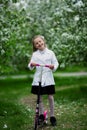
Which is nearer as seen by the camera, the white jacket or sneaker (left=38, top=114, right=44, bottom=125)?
the white jacket

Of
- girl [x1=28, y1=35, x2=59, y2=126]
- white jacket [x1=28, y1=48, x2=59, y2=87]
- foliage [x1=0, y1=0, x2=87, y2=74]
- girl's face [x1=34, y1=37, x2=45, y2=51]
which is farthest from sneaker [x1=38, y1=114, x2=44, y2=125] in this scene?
foliage [x1=0, y1=0, x2=87, y2=74]

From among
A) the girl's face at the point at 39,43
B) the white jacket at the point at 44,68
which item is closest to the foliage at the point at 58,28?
the girl's face at the point at 39,43

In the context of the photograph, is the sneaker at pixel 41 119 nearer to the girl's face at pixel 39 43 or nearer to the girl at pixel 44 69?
the girl at pixel 44 69

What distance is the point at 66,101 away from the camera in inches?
646

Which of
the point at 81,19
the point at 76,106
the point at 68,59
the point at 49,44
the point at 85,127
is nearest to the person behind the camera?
the point at 85,127

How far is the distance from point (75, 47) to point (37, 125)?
662 centimetres

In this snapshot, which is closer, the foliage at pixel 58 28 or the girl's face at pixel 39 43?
the girl's face at pixel 39 43

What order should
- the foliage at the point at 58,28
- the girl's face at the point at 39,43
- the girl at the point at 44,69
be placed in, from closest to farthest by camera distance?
the girl at the point at 44,69 → the girl's face at the point at 39,43 → the foliage at the point at 58,28

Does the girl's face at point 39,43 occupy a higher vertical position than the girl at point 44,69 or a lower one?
higher

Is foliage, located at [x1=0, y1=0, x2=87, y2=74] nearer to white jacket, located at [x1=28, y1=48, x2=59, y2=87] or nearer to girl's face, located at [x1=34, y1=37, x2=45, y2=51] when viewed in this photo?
girl's face, located at [x1=34, y1=37, x2=45, y2=51]

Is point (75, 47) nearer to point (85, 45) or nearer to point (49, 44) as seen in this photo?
point (85, 45)

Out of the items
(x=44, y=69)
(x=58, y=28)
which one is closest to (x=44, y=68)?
(x=44, y=69)

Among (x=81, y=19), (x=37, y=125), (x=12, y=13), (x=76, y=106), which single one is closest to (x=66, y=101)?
(x=76, y=106)

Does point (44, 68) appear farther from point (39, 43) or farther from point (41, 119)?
point (41, 119)
